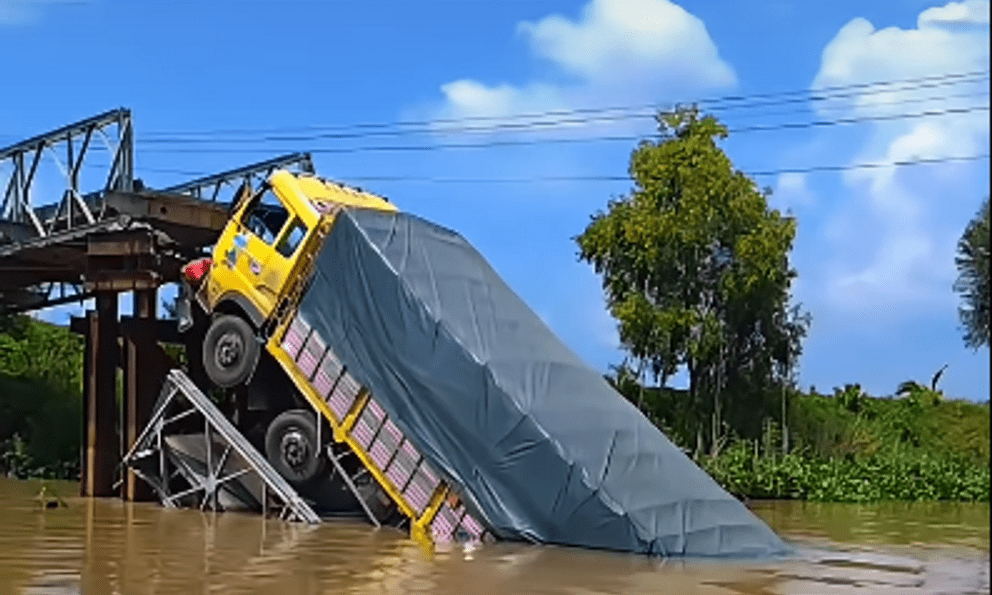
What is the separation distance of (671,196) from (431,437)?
55.0 ft

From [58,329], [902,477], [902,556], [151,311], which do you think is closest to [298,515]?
[151,311]

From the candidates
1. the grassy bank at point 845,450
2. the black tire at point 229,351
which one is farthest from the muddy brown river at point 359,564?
the grassy bank at point 845,450

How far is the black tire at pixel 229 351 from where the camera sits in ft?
49.6

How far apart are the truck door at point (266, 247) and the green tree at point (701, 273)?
45.1ft

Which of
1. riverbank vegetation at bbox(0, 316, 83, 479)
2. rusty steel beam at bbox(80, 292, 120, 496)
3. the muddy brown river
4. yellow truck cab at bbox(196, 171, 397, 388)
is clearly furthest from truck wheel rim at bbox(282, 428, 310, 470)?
riverbank vegetation at bbox(0, 316, 83, 479)

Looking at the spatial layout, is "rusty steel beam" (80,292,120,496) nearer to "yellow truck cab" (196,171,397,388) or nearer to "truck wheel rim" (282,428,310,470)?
"yellow truck cab" (196,171,397,388)

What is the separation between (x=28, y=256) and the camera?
766 inches

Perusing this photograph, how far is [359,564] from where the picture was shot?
36.1 feet

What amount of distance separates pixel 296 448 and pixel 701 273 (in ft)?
51.7

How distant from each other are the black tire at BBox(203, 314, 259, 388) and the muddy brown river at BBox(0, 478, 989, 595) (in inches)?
66.4

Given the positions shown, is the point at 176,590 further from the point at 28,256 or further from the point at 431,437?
the point at 28,256

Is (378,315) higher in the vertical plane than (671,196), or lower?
lower

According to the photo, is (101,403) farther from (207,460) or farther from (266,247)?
(266,247)

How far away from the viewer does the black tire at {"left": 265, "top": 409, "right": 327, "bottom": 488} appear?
1428 centimetres
